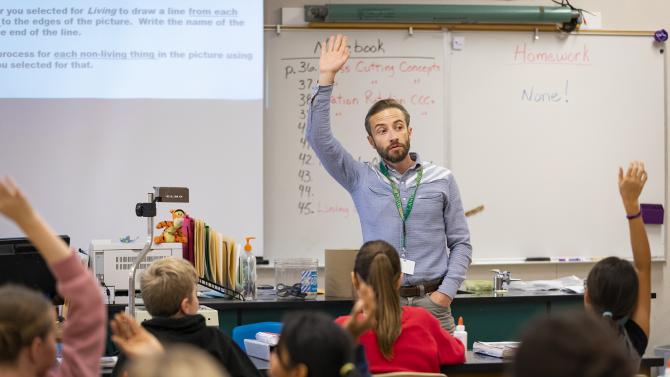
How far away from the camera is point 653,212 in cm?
627

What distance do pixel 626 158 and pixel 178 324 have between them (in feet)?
14.1

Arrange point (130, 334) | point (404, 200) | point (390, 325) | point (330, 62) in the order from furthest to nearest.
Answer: point (404, 200) < point (330, 62) < point (390, 325) < point (130, 334)

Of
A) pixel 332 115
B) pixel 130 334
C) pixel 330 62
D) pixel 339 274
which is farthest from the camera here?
pixel 332 115

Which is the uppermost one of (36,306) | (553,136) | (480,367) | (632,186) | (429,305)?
(553,136)

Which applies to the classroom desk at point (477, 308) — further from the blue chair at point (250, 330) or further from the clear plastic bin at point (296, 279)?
the blue chair at point (250, 330)

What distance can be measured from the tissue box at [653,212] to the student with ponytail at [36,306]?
A: 4.97 m

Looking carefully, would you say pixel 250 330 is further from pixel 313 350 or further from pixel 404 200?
pixel 313 350

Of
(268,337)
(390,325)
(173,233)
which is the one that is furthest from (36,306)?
(173,233)

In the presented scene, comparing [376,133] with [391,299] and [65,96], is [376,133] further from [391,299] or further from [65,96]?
[65,96]

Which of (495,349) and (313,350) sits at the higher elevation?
(313,350)

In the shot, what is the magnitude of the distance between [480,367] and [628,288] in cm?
79

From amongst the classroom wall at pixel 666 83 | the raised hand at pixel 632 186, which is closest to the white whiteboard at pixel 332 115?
the classroom wall at pixel 666 83

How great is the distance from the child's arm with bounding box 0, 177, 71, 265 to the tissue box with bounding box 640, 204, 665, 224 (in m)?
5.07

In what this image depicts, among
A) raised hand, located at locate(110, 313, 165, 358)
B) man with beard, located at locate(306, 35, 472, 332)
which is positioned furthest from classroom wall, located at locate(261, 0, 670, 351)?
raised hand, located at locate(110, 313, 165, 358)
